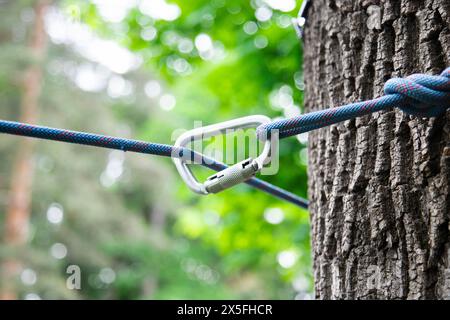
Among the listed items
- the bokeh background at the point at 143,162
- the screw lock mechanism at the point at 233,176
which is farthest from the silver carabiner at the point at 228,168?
the bokeh background at the point at 143,162

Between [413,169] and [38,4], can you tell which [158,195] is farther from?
[413,169]

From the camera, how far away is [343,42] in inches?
44.7

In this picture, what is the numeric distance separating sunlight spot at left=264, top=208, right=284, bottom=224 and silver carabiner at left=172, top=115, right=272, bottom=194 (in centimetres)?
301

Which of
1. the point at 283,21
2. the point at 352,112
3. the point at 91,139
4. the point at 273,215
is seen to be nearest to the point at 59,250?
Result: the point at 273,215

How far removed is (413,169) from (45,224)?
9887 mm

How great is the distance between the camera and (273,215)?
422 centimetres

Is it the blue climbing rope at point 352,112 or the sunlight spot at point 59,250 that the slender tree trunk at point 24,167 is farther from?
the blue climbing rope at point 352,112

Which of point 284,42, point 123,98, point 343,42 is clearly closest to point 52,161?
point 123,98

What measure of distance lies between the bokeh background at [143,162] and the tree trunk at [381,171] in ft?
6.13

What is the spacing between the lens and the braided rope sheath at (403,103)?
0.87m

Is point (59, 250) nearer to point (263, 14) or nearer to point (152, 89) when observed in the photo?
point (152, 89)

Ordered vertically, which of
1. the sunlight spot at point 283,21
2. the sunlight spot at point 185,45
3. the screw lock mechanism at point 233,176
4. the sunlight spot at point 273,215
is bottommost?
the screw lock mechanism at point 233,176

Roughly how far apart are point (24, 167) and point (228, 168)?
313 inches

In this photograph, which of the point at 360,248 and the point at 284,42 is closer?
the point at 360,248
